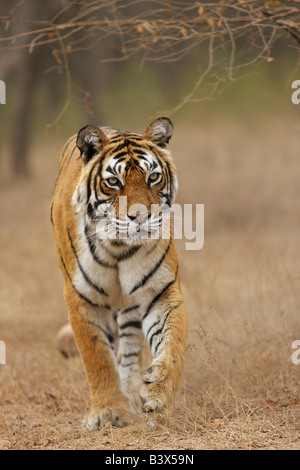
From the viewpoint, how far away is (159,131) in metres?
4.27

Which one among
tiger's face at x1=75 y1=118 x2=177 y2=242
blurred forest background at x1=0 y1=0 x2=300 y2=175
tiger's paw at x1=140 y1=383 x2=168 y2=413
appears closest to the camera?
tiger's paw at x1=140 y1=383 x2=168 y2=413

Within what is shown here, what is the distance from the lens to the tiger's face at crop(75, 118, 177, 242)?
385 cm

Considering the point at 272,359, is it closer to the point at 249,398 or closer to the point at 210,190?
the point at 249,398

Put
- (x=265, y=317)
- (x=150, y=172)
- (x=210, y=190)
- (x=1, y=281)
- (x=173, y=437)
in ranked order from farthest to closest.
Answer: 1. (x=210, y=190)
2. (x=1, y=281)
3. (x=265, y=317)
4. (x=150, y=172)
5. (x=173, y=437)

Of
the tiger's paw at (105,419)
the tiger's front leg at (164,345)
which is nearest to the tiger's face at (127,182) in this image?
the tiger's front leg at (164,345)

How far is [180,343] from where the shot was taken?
4.02 metres

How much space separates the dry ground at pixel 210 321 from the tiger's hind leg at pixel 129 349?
0.95ft

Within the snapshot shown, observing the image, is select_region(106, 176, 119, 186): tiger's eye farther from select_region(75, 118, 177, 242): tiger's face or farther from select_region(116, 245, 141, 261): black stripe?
select_region(116, 245, 141, 261): black stripe

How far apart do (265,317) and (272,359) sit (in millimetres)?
750

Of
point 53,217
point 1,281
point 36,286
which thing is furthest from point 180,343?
point 1,281

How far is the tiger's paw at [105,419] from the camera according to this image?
4113 mm

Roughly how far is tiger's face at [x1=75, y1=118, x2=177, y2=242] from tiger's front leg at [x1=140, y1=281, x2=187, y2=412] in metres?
0.40

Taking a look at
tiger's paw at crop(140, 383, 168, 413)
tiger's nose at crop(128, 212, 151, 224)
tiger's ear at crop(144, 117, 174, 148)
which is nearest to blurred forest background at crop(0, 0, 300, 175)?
tiger's ear at crop(144, 117, 174, 148)
